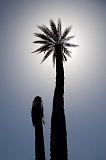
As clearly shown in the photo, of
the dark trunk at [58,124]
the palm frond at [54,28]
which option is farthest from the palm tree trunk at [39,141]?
the palm frond at [54,28]

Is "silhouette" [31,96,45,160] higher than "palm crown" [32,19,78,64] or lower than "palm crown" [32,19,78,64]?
lower

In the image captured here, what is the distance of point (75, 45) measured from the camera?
19.1 m

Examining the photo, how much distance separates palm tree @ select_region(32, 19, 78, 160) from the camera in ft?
52.4

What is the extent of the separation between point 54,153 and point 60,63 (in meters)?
5.58

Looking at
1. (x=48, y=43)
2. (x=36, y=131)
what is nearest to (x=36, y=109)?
(x=36, y=131)

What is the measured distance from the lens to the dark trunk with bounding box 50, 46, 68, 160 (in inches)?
625

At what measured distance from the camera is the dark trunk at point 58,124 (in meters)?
15.9

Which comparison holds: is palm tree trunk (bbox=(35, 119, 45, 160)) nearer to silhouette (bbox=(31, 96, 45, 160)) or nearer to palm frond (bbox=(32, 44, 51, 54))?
silhouette (bbox=(31, 96, 45, 160))

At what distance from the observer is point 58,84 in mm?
17500

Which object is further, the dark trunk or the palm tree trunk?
the palm tree trunk

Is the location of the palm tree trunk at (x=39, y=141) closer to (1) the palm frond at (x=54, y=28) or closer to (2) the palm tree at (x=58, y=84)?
(2) the palm tree at (x=58, y=84)

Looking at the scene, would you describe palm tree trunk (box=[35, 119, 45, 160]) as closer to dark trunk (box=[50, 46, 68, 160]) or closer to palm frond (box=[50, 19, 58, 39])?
dark trunk (box=[50, 46, 68, 160])

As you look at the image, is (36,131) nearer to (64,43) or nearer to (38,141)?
(38,141)

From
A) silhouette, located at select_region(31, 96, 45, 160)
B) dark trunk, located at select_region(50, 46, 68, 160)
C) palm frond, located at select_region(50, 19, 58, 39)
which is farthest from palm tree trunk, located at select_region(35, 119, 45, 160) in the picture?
palm frond, located at select_region(50, 19, 58, 39)
